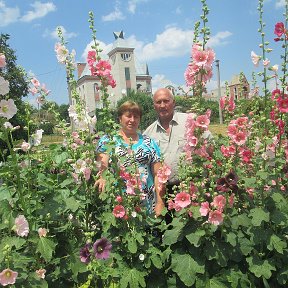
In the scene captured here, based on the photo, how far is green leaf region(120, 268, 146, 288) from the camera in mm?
2730

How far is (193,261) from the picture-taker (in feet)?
8.94

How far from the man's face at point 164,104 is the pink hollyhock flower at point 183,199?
1.42m

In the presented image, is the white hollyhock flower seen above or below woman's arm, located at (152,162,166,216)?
above

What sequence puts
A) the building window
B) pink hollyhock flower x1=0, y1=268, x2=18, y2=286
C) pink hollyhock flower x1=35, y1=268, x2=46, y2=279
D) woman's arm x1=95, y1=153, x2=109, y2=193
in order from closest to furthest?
pink hollyhock flower x1=0, y1=268, x2=18, y2=286 → pink hollyhock flower x1=35, y1=268, x2=46, y2=279 → woman's arm x1=95, y1=153, x2=109, y2=193 → the building window

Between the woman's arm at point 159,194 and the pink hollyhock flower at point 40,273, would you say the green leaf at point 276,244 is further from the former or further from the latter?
the pink hollyhock flower at point 40,273

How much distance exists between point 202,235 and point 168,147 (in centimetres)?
151

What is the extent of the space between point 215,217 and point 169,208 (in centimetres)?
41

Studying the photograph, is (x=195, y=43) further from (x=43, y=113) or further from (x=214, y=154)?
(x=43, y=113)

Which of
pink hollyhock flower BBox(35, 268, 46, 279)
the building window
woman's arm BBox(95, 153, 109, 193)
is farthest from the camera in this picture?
the building window

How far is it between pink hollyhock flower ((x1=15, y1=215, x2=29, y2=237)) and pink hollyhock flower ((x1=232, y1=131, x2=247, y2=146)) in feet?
5.04

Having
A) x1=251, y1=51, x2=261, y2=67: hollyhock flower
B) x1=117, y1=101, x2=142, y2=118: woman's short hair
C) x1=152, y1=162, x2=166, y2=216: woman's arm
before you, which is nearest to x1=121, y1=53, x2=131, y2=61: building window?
x1=117, y1=101, x2=142, y2=118: woman's short hair

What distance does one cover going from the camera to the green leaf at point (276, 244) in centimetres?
276

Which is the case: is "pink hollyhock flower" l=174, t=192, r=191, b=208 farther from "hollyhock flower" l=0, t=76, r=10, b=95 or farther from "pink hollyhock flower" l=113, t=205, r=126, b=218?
"hollyhock flower" l=0, t=76, r=10, b=95

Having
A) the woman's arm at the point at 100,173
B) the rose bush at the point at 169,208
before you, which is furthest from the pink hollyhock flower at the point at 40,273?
the woman's arm at the point at 100,173
